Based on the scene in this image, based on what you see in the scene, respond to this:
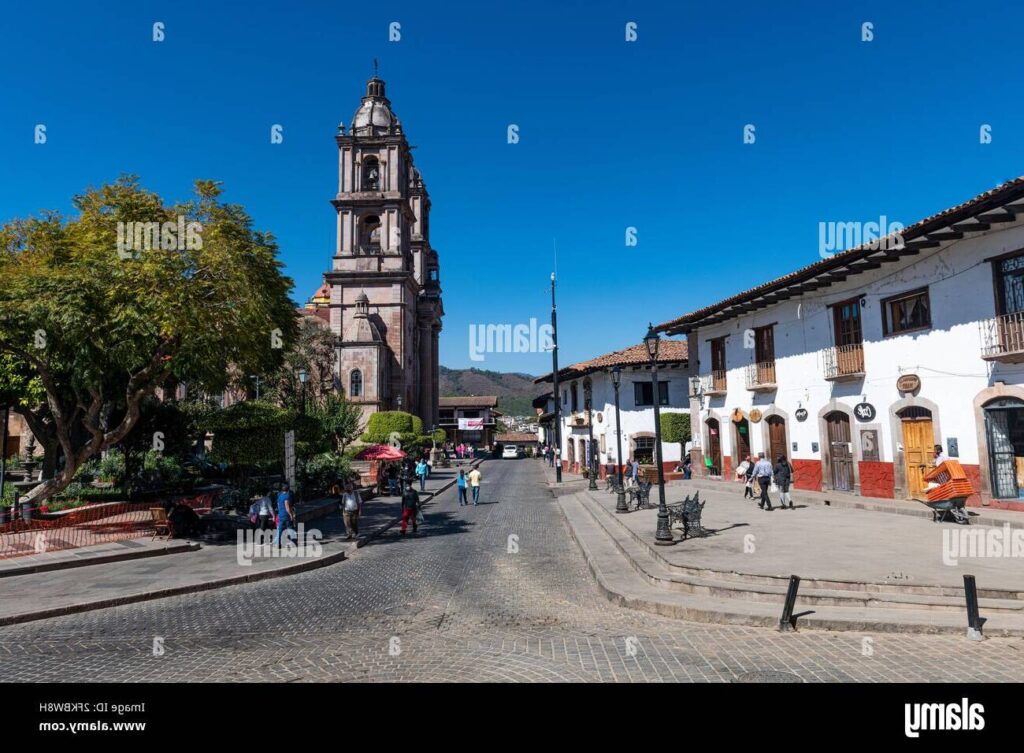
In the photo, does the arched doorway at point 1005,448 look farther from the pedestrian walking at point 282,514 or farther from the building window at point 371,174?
the building window at point 371,174

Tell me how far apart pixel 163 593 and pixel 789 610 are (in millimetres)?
9477

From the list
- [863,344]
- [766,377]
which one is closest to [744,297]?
[766,377]

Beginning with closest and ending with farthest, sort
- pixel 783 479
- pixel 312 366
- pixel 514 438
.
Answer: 1. pixel 783 479
2. pixel 312 366
3. pixel 514 438

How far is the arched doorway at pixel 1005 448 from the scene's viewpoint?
1352cm

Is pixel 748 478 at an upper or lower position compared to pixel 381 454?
lower

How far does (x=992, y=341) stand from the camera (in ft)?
44.5

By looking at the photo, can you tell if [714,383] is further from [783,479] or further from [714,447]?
[783,479]

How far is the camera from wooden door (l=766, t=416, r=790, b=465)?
21.0 meters

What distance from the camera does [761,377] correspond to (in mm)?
21781

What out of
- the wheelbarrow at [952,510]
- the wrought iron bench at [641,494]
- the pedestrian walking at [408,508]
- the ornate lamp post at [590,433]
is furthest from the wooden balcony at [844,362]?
the pedestrian walking at [408,508]

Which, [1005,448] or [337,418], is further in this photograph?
[337,418]

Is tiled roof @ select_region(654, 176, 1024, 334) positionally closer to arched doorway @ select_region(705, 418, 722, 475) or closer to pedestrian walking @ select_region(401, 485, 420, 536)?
arched doorway @ select_region(705, 418, 722, 475)

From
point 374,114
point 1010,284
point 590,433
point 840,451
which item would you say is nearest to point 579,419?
point 590,433

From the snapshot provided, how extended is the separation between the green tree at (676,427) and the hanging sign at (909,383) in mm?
14132
